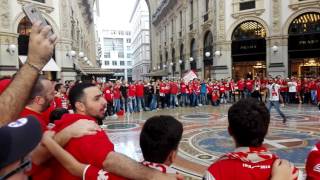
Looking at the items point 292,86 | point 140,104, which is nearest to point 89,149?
point 140,104

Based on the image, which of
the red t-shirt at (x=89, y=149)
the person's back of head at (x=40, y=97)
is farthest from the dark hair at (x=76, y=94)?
the red t-shirt at (x=89, y=149)

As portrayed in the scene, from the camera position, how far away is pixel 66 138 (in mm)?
2199

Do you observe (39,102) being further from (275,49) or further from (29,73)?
(275,49)

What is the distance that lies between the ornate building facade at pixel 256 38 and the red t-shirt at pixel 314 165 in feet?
77.8

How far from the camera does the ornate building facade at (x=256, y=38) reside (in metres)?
24.9

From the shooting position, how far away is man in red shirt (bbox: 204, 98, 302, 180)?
2.11 m

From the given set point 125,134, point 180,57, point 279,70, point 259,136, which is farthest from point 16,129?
point 180,57

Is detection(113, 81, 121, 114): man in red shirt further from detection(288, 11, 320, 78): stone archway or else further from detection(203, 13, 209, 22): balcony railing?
detection(203, 13, 209, 22): balcony railing

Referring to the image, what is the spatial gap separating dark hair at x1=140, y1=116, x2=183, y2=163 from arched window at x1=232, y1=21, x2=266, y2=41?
2598 centimetres

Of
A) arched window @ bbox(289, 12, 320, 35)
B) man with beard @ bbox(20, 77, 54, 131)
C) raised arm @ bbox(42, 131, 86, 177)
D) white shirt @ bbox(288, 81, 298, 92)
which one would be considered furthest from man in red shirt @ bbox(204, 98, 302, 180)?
arched window @ bbox(289, 12, 320, 35)

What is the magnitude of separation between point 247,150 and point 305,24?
82.8ft

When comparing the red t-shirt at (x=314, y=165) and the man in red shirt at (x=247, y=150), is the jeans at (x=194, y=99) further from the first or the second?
the man in red shirt at (x=247, y=150)

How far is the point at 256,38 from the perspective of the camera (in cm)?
2680

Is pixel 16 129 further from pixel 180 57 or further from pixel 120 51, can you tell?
pixel 120 51
